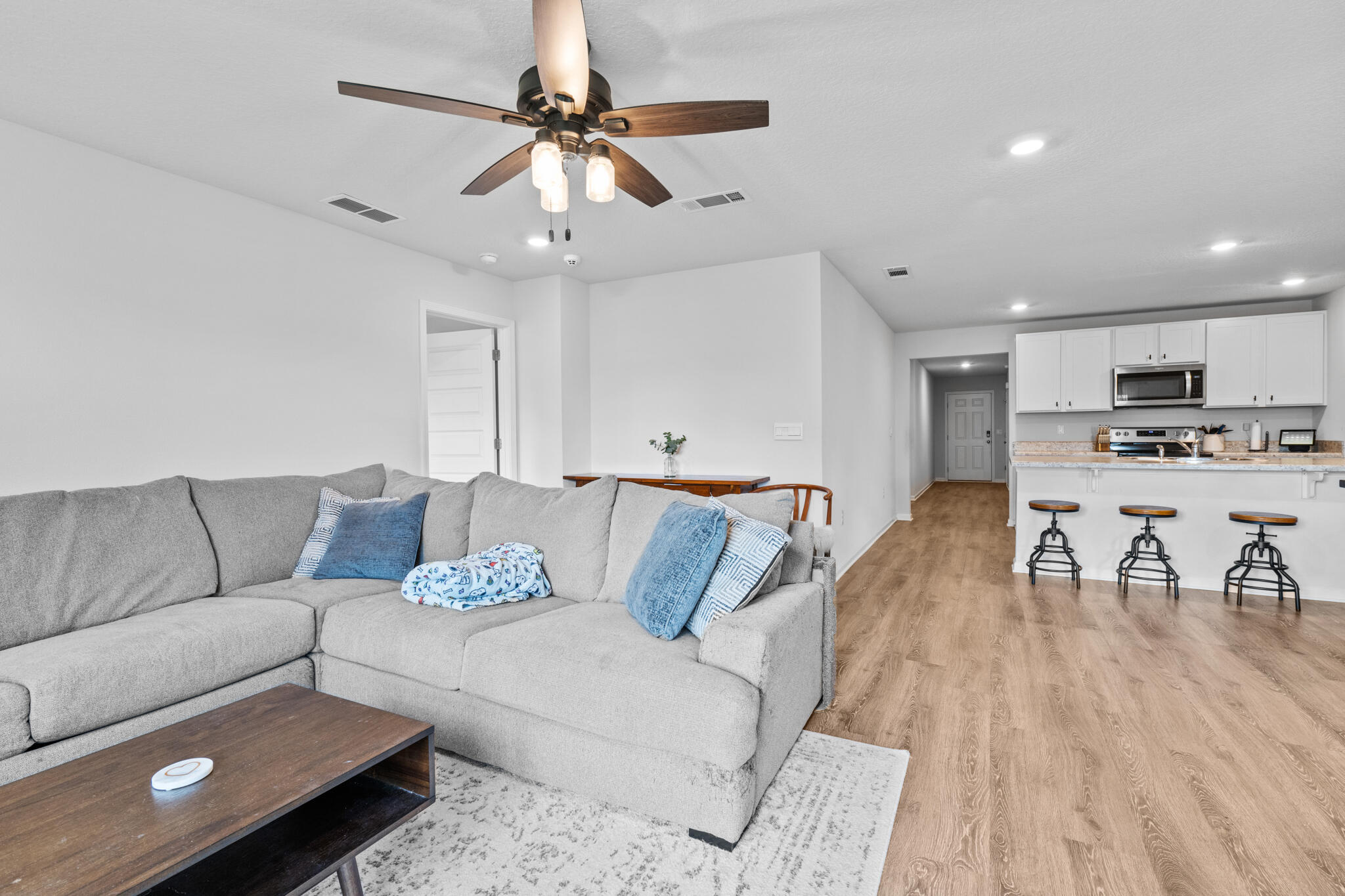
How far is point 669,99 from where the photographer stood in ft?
7.97

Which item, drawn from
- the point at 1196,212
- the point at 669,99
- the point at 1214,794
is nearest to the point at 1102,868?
the point at 1214,794

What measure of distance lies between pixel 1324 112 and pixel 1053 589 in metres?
3.18

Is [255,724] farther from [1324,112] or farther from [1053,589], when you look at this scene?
[1053,589]

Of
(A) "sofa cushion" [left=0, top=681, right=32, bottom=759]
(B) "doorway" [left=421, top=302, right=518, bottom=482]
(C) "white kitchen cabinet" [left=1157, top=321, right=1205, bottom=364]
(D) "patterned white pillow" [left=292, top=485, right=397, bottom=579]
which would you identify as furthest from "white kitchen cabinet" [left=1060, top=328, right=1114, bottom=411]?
(A) "sofa cushion" [left=0, top=681, right=32, bottom=759]

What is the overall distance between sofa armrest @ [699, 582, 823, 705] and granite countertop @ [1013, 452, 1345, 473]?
11.4 ft

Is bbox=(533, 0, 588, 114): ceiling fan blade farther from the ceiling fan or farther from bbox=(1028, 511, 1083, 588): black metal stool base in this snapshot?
bbox=(1028, 511, 1083, 588): black metal stool base

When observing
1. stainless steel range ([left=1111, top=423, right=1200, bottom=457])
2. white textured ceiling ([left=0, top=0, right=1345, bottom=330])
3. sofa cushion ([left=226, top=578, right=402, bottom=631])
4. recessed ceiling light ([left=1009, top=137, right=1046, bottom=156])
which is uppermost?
white textured ceiling ([left=0, top=0, right=1345, bottom=330])

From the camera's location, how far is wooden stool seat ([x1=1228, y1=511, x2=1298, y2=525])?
Result: 4086mm

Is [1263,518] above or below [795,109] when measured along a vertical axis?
below

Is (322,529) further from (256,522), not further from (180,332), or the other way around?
(180,332)

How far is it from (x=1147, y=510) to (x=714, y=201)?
3795 millimetres

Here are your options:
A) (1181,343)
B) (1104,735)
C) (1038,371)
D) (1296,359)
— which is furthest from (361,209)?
(1296,359)

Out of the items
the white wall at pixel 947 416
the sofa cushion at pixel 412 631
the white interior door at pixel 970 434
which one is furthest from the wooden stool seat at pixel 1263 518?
the white interior door at pixel 970 434

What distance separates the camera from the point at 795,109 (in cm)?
252
